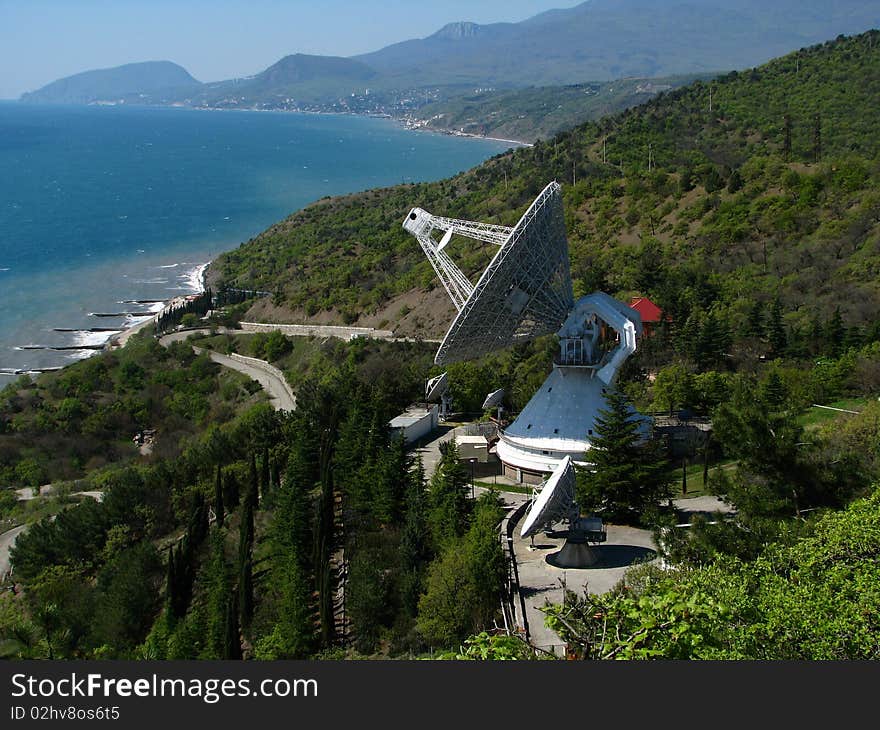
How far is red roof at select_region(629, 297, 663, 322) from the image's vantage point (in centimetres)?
6131

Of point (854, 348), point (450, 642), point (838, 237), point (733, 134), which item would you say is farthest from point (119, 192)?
point (450, 642)

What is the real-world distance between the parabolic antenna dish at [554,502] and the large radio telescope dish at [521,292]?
738cm

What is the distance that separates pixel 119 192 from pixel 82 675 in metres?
197

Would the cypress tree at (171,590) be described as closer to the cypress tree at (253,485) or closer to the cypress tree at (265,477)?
the cypress tree at (253,485)

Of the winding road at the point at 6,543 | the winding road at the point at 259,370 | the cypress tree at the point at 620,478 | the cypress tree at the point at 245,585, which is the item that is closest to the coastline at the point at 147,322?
the winding road at the point at 259,370

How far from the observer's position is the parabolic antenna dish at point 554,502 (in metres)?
31.3

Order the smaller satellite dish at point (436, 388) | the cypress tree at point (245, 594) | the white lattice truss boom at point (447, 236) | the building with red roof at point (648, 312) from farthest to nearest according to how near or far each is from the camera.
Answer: the building with red roof at point (648, 312) → the smaller satellite dish at point (436, 388) → the white lattice truss boom at point (447, 236) → the cypress tree at point (245, 594)

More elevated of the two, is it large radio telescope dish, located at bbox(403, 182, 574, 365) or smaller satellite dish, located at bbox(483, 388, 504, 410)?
large radio telescope dish, located at bbox(403, 182, 574, 365)

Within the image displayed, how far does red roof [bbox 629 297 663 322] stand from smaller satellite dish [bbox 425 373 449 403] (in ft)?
48.9

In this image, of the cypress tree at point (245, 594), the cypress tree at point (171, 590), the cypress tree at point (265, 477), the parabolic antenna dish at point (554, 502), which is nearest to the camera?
the parabolic antenna dish at point (554, 502)

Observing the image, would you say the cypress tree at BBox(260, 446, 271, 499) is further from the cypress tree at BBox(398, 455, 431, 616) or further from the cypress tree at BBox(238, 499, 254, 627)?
the cypress tree at BBox(398, 455, 431, 616)

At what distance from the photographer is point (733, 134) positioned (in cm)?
10125

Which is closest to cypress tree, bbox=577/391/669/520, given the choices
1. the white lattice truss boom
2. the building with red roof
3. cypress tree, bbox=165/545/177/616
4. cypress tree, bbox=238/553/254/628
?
cypress tree, bbox=238/553/254/628

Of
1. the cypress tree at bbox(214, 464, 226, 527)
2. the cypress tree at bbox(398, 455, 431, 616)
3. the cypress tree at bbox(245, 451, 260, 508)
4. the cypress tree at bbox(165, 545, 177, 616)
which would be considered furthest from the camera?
the cypress tree at bbox(245, 451, 260, 508)
